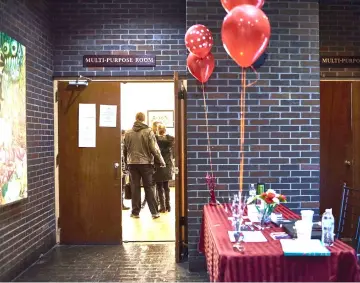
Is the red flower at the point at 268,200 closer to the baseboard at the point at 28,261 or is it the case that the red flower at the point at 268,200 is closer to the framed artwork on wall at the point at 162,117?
the baseboard at the point at 28,261

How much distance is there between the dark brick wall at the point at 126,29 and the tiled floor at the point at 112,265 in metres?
2.07

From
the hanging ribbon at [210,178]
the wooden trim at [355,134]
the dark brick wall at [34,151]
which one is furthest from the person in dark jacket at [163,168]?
the wooden trim at [355,134]

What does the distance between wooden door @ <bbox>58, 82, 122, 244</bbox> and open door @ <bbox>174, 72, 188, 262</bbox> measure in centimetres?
102

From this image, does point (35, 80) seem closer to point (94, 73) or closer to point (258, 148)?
point (94, 73)

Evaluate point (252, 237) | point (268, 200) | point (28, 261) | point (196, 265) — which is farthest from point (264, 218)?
point (28, 261)

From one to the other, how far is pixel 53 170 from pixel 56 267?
4.07ft

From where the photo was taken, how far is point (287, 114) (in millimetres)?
3953

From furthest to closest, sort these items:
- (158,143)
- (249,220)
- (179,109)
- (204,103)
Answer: (158,143) < (179,109) < (204,103) < (249,220)

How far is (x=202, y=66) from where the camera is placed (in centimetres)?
369

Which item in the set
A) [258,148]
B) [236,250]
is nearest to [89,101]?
[258,148]

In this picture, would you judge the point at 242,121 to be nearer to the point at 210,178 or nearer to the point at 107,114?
the point at 210,178

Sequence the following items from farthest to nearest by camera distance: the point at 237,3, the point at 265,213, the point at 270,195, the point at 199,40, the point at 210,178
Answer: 1. the point at 210,178
2. the point at 199,40
3. the point at 237,3
4. the point at 265,213
5. the point at 270,195

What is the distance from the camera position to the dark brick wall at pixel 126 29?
4891mm

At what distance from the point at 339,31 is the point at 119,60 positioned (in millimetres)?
2714
